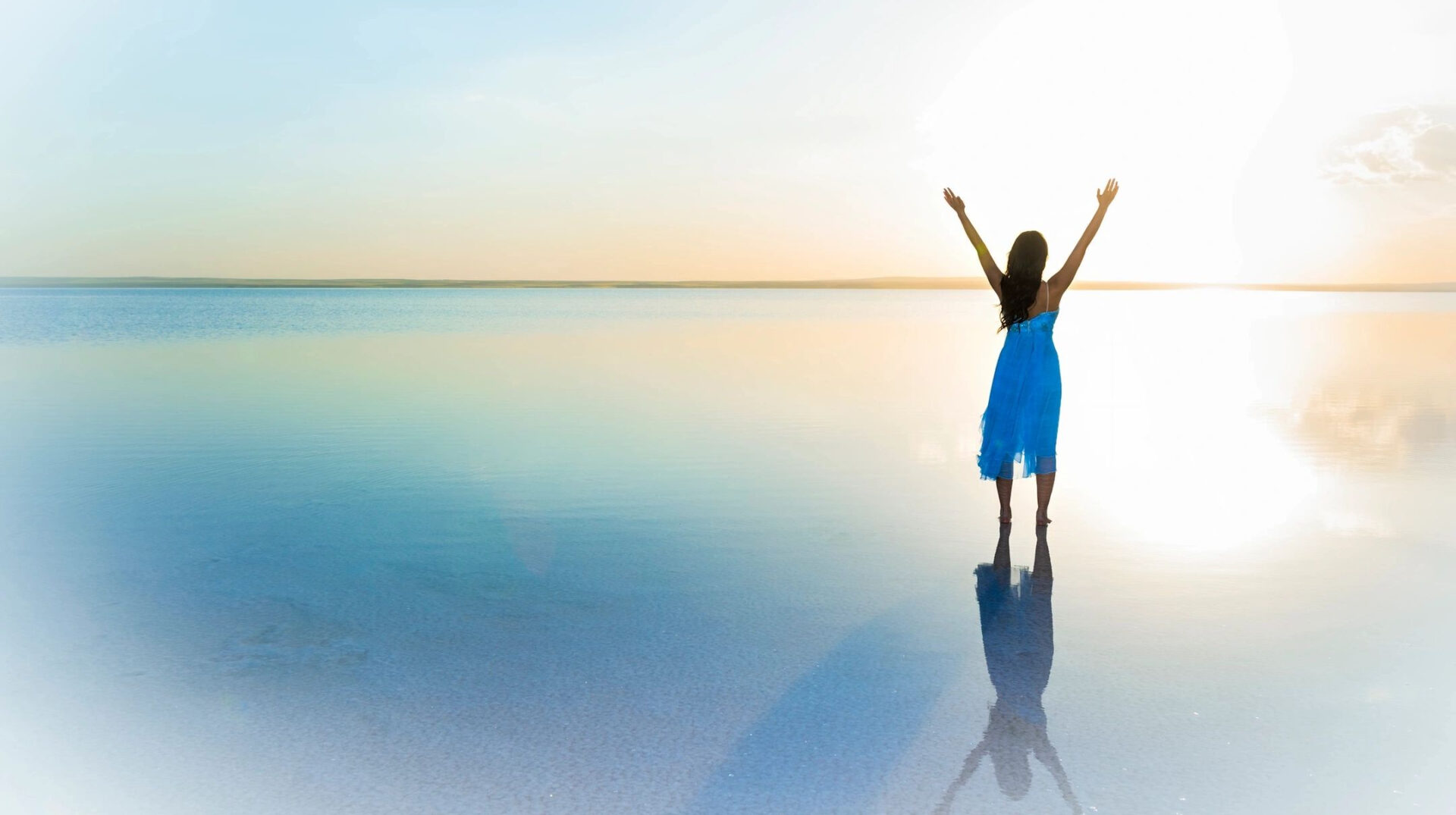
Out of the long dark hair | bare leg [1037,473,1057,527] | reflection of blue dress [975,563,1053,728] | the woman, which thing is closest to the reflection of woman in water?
reflection of blue dress [975,563,1053,728]

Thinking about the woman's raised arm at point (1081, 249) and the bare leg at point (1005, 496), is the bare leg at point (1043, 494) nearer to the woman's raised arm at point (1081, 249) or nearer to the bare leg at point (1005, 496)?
the bare leg at point (1005, 496)

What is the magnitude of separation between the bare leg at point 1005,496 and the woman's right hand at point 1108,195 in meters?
1.80

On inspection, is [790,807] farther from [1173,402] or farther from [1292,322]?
[1292,322]

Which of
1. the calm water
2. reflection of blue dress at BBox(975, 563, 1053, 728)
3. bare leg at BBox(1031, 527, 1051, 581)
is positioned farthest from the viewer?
bare leg at BBox(1031, 527, 1051, 581)

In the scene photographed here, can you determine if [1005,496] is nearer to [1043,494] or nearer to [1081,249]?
[1043,494]

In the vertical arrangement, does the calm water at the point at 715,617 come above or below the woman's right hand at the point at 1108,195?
below

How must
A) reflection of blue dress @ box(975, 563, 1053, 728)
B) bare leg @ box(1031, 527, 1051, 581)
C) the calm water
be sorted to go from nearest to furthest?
1. the calm water
2. reflection of blue dress @ box(975, 563, 1053, 728)
3. bare leg @ box(1031, 527, 1051, 581)

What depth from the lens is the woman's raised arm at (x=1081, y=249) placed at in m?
6.07

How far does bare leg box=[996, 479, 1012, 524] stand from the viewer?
6.30 m

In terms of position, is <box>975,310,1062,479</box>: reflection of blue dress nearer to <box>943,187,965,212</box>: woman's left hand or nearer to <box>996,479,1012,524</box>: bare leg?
<box>996,479,1012,524</box>: bare leg

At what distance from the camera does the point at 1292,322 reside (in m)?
39.0

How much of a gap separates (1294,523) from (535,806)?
17.8 feet

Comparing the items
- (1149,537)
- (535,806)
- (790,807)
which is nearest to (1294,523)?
(1149,537)

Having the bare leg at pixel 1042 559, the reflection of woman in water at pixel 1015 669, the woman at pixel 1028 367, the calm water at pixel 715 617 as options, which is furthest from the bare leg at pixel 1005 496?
the reflection of woman in water at pixel 1015 669
